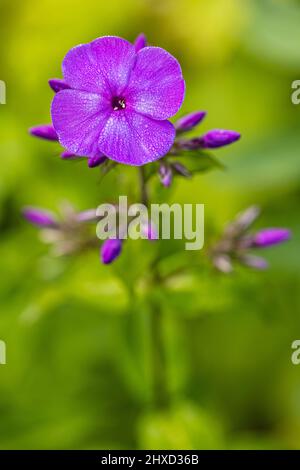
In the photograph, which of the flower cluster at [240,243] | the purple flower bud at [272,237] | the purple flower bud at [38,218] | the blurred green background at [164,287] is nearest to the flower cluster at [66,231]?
the purple flower bud at [38,218]

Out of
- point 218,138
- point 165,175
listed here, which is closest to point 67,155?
point 165,175

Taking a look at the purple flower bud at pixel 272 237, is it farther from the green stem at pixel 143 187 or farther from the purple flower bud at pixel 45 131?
the purple flower bud at pixel 45 131

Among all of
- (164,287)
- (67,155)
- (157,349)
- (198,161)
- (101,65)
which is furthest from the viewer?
(157,349)

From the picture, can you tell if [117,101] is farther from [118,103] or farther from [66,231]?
[66,231]

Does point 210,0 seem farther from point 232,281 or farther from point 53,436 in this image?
point 53,436

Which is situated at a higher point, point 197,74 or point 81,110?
point 197,74
